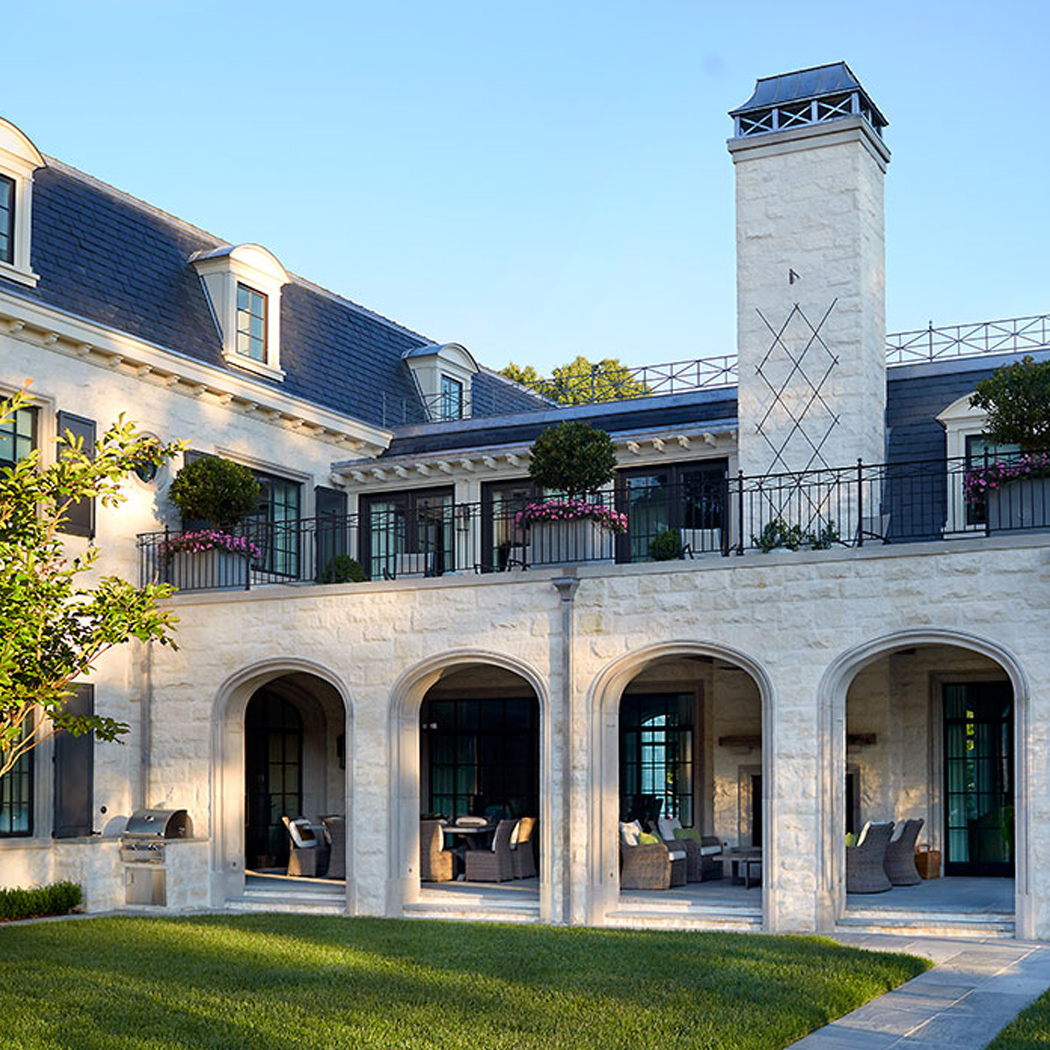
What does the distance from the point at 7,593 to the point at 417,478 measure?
11682mm

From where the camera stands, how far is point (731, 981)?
35.4 ft

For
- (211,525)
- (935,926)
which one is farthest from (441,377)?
(935,926)

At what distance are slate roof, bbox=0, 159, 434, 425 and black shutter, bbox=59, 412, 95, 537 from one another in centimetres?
128

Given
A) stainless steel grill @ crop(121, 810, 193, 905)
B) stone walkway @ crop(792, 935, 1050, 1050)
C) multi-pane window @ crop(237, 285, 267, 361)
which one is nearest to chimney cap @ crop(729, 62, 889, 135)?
multi-pane window @ crop(237, 285, 267, 361)

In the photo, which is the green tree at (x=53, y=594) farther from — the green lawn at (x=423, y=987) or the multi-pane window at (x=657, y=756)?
the multi-pane window at (x=657, y=756)

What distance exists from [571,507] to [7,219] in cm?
728

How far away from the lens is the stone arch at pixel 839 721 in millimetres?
13805

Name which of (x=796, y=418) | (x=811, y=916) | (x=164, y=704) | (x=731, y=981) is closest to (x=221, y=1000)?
(x=731, y=981)

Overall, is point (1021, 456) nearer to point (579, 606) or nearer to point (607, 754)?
point (579, 606)

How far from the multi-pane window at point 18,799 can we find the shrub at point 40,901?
0.71 m

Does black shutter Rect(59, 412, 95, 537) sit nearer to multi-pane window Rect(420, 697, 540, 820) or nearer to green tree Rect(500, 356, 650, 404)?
multi-pane window Rect(420, 697, 540, 820)

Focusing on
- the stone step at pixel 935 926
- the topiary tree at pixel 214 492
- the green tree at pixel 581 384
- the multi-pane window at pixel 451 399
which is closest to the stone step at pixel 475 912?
the stone step at pixel 935 926

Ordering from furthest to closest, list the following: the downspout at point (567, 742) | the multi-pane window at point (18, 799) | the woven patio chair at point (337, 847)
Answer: the woven patio chair at point (337, 847) → the multi-pane window at point (18, 799) → the downspout at point (567, 742)

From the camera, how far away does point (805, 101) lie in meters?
18.4
